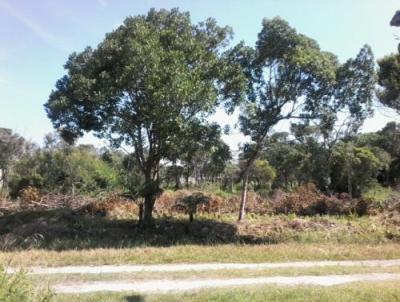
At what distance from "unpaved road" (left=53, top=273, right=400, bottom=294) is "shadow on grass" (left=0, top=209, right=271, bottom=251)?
16.4 ft

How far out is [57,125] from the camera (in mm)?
16438

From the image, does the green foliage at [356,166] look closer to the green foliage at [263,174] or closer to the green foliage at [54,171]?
the green foliage at [263,174]

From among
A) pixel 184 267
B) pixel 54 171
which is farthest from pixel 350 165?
pixel 184 267

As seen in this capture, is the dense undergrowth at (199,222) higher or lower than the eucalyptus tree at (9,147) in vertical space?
lower

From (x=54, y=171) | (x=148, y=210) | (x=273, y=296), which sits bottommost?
(x=273, y=296)

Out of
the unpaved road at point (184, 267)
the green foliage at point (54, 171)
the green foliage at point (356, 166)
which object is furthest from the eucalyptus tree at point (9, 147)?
the unpaved road at point (184, 267)

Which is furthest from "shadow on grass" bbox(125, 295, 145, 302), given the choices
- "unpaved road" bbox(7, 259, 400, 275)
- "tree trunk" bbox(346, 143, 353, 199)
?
"tree trunk" bbox(346, 143, 353, 199)

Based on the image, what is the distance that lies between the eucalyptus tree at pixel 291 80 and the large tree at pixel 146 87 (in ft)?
4.33

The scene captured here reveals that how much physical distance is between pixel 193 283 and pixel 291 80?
988 cm

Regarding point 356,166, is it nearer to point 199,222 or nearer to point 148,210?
point 199,222

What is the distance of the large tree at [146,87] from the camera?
48.2ft

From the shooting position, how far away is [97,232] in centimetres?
1677

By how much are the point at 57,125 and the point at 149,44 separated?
13.6ft

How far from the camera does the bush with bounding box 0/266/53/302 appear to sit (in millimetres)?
4996
